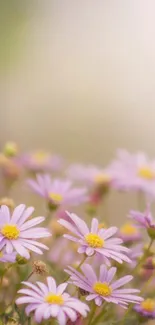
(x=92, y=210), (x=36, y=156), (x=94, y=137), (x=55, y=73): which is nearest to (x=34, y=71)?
(x=55, y=73)

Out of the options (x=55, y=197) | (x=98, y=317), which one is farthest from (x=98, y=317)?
(x=55, y=197)

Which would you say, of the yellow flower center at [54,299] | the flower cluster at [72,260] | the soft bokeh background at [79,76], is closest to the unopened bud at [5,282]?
the flower cluster at [72,260]

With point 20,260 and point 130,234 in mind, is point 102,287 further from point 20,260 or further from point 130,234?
point 130,234

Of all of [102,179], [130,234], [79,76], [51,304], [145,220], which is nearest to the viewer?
[51,304]

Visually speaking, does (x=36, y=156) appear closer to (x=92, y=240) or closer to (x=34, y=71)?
(x=92, y=240)

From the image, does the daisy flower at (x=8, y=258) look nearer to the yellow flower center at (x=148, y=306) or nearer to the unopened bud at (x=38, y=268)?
the unopened bud at (x=38, y=268)

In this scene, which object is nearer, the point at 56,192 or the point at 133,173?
the point at 56,192

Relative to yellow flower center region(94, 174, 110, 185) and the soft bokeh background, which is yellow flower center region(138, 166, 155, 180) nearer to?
yellow flower center region(94, 174, 110, 185)

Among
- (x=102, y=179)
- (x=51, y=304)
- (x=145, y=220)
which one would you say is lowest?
(x=51, y=304)
